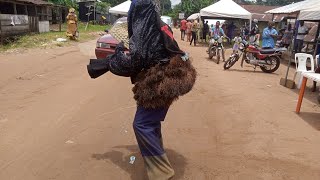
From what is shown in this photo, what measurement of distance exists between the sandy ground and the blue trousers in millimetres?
465

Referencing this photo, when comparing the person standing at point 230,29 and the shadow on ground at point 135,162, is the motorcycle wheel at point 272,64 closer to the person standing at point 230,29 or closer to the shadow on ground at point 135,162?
the shadow on ground at point 135,162

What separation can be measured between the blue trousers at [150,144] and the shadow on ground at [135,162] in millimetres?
416

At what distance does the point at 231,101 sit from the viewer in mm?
6984

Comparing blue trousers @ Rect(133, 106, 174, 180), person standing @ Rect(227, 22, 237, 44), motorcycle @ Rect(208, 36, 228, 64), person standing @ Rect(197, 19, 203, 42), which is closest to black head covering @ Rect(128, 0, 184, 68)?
blue trousers @ Rect(133, 106, 174, 180)

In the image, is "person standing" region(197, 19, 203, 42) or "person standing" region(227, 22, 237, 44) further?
"person standing" region(227, 22, 237, 44)

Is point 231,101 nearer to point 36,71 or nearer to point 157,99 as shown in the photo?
point 157,99

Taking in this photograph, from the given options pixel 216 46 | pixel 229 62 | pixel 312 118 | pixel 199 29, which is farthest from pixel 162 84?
pixel 199 29

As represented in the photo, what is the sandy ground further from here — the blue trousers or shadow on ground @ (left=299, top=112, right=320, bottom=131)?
the blue trousers

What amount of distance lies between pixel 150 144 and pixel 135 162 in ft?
2.89

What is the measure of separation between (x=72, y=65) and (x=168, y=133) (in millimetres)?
6703

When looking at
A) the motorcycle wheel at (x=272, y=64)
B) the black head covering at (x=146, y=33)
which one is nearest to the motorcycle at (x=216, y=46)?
the motorcycle wheel at (x=272, y=64)

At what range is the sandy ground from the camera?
12.3ft

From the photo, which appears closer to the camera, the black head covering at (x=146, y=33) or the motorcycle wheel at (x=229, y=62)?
the black head covering at (x=146, y=33)

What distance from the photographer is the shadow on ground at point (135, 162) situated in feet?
12.0
